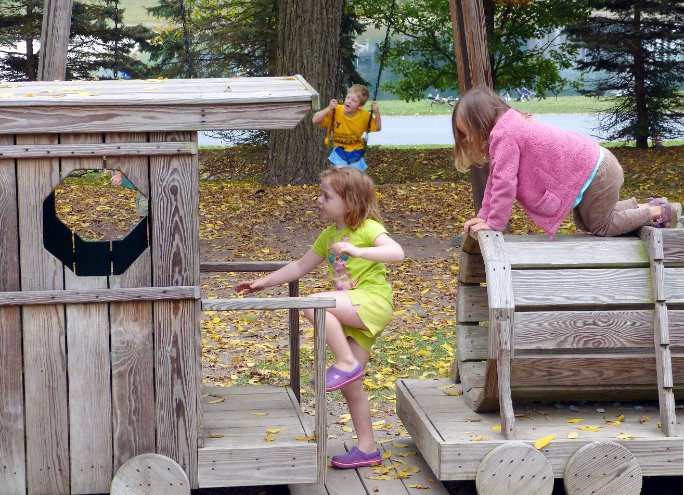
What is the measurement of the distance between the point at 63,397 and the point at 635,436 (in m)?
2.33

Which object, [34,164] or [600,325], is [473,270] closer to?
[600,325]

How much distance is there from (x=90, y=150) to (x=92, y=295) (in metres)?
0.55

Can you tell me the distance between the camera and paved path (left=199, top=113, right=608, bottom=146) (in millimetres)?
24203

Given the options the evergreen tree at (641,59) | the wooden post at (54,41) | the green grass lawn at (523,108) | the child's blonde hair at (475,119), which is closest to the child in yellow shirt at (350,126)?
the wooden post at (54,41)

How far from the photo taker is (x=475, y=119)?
4641 millimetres

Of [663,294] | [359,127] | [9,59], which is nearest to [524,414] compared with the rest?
[663,294]

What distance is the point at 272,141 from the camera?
13312 mm

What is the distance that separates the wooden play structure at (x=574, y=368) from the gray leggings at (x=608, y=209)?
0.06 metres

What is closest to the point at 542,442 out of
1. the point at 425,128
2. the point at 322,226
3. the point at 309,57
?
the point at 322,226

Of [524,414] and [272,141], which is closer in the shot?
[524,414]

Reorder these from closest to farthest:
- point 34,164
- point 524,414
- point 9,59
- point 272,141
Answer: point 34,164, point 524,414, point 272,141, point 9,59

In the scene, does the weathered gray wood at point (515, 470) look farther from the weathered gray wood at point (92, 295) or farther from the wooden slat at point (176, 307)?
the weathered gray wood at point (92, 295)

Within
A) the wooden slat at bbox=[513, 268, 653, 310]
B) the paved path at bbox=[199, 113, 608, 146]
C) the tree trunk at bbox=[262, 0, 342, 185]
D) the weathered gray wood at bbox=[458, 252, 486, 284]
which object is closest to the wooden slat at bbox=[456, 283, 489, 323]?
the weathered gray wood at bbox=[458, 252, 486, 284]

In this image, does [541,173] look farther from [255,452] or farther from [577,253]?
[255,452]
